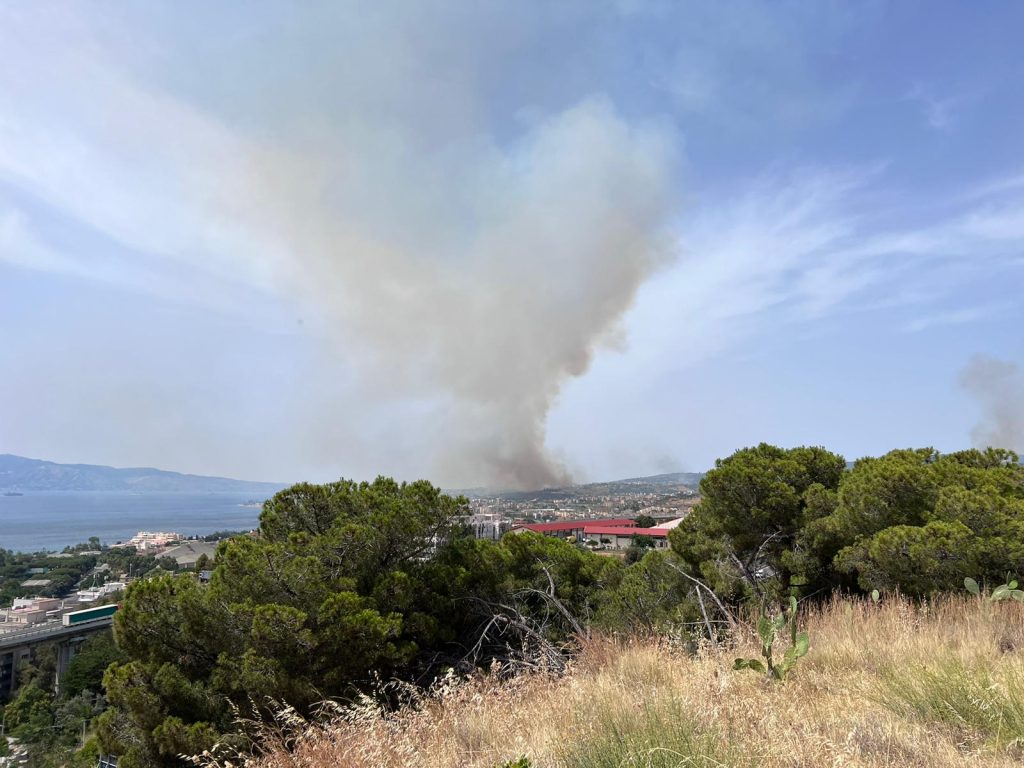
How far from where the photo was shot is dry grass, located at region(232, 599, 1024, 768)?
86.9 inches

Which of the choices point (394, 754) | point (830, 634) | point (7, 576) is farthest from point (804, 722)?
point (7, 576)

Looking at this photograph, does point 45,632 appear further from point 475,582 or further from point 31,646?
point 475,582

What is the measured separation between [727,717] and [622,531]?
1819 inches

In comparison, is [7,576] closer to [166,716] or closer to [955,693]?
[166,716]

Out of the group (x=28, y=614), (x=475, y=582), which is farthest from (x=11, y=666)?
(x=475, y=582)

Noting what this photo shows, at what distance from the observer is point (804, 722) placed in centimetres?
254

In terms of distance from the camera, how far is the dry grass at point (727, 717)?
86.9 inches

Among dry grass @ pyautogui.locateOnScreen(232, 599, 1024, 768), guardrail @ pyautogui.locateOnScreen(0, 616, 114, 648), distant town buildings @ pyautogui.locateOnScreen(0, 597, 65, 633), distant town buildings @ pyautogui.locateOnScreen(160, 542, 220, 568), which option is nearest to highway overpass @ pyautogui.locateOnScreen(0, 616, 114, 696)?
guardrail @ pyautogui.locateOnScreen(0, 616, 114, 648)

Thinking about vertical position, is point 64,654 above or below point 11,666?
above

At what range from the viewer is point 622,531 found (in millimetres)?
46688

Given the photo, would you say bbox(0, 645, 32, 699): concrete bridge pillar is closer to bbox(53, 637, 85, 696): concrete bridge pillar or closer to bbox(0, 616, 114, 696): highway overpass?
bbox(0, 616, 114, 696): highway overpass

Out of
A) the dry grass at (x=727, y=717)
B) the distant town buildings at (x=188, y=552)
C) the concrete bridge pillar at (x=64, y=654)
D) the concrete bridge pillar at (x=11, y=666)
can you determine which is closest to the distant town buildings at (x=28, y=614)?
the concrete bridge pillar at (x=11, y=666)

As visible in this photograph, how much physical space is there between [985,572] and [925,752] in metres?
5.72

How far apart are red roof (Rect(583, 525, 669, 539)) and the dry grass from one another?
38.6 meters
